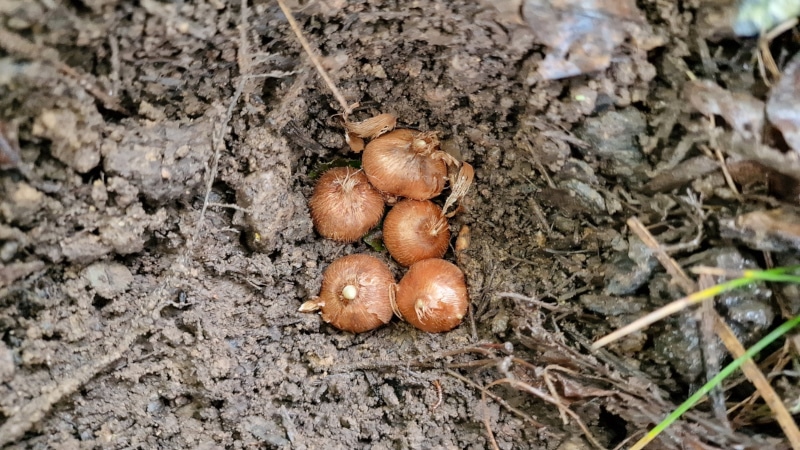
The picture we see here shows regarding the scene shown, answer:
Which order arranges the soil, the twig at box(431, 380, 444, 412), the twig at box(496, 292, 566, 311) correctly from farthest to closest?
the twig at box(431, 380, 444, 412) → the twig at box(496, 292, 566, 311) → the soil

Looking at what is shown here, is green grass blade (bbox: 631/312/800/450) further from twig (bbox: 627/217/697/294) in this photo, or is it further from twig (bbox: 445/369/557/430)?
twig (bbox: 445/369/557/430)

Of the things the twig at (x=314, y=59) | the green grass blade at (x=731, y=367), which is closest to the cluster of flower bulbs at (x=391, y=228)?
the twig at (x=314, y=59)

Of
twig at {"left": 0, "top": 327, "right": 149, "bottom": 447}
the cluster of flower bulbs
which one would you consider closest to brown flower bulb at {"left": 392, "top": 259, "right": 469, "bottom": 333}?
the cluster of flower bulbs

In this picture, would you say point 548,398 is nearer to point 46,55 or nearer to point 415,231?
point 415,231

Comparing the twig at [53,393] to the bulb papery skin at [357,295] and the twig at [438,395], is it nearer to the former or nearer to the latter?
the bulb papery skin at [357,295]

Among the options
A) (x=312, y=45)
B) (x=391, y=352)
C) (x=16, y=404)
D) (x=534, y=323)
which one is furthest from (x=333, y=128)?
(x=16, y=404)
